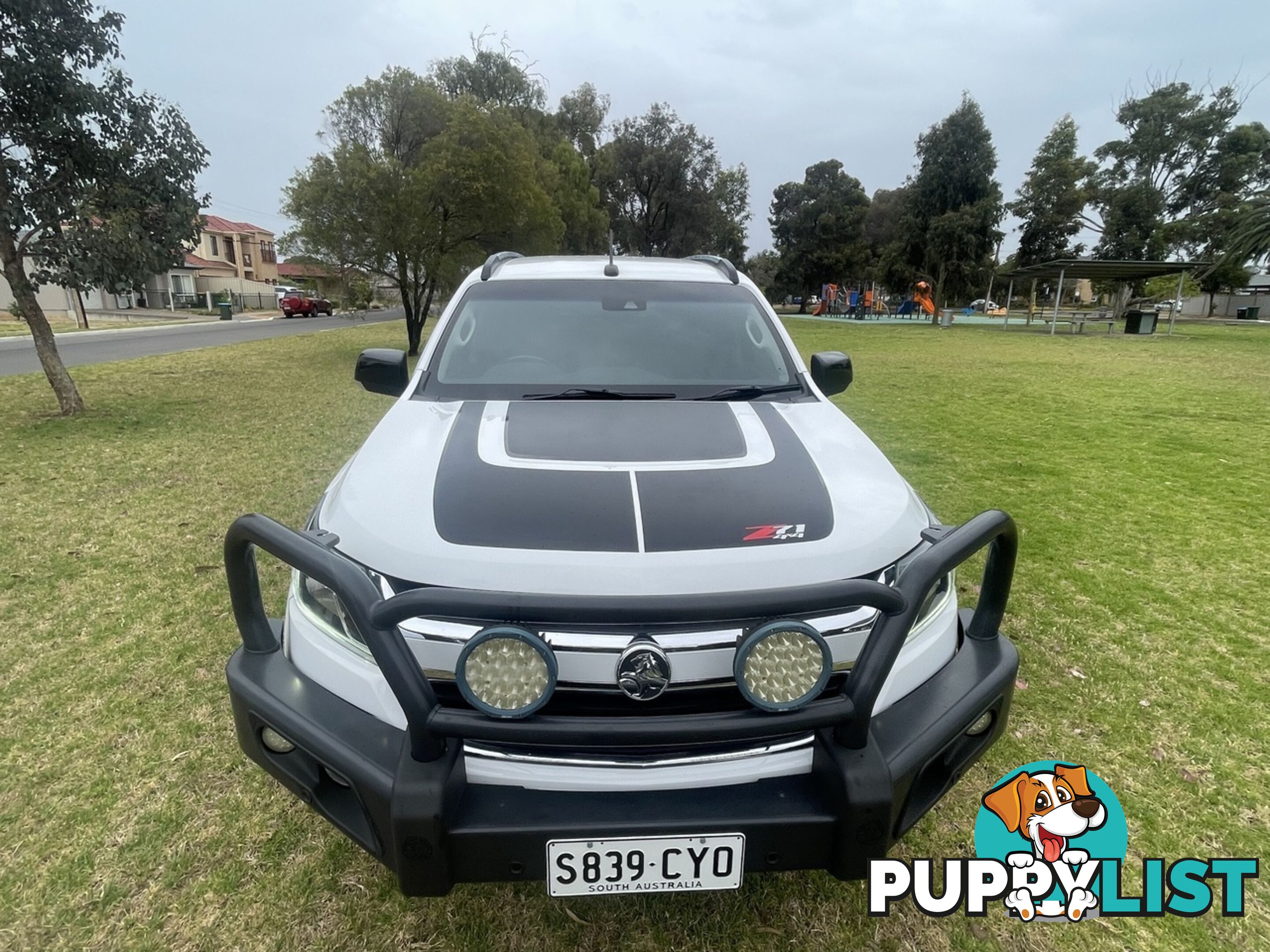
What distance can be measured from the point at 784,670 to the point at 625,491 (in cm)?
58

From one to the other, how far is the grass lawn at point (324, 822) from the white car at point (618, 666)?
0.54 meters

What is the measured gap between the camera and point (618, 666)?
145 centimetres

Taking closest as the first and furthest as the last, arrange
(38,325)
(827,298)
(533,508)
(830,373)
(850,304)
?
(533,508) < (830,373) < (38,325) < (850,304) < (827,298)

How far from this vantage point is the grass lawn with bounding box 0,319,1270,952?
192 cm

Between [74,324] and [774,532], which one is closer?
[774,532]

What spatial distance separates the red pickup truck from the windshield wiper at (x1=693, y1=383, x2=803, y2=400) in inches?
1725

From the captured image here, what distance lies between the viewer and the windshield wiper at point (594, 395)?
2549 mm

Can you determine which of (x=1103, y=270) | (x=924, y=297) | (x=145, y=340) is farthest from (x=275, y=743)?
(x=924, y=297)

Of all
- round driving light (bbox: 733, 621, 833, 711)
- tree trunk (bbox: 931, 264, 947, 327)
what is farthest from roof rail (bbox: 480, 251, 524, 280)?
tree trunk (bbox: 931, 264, 947, 327)

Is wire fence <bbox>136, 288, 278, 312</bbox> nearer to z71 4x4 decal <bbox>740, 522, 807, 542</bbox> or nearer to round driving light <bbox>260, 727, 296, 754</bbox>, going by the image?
round driving light <bbox>260, 727, 296, 754</bbox>

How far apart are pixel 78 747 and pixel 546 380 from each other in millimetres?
2102

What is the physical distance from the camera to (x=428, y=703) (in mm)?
1432

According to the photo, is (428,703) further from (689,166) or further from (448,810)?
(689,166)

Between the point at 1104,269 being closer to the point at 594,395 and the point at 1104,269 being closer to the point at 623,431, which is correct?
the point at 594,395
